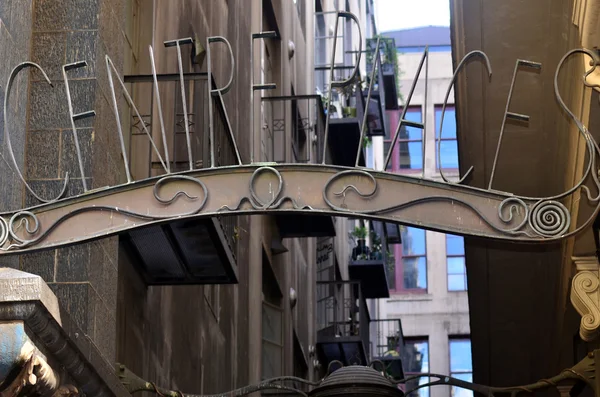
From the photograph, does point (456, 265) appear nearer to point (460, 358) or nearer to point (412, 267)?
point (412, 267)

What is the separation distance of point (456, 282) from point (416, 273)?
1.53m

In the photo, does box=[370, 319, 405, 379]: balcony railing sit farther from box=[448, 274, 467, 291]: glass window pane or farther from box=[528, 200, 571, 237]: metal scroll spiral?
box=[528, 200, 571, 237]: metal scroll spiral

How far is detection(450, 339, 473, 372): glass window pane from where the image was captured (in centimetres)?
4666

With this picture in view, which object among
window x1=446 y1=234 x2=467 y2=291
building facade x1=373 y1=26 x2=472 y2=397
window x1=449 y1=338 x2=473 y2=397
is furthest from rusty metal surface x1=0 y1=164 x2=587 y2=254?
window x1=446 y1=234 x2=467 y2=291

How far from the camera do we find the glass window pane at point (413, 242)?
4997 centimetres

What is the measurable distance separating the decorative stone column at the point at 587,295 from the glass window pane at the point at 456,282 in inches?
1485

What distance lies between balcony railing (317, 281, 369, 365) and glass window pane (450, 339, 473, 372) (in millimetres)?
14700

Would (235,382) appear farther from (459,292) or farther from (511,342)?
(459,292)

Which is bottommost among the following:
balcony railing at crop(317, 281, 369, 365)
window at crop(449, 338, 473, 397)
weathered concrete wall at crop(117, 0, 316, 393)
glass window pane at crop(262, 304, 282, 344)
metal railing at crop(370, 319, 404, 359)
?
window at crop(449, 338, 473, 397)

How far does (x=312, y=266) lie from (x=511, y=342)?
44.3 ft

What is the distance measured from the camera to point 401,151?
50.6 metres

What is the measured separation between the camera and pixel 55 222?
7.16 m

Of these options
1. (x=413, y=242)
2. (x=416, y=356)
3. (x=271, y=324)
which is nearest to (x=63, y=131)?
(x=271, y=324)

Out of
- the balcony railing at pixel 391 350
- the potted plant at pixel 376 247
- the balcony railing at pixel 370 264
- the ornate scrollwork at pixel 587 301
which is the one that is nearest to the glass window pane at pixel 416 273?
the balcony railing at pixel 391 350
